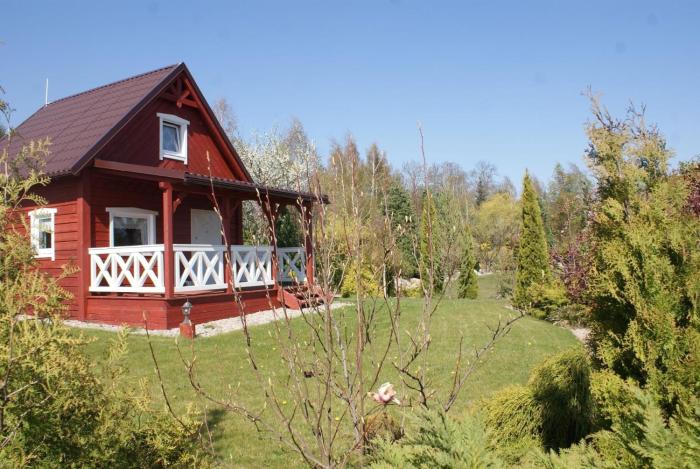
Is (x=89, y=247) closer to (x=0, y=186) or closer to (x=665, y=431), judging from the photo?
(x=0, y=186)

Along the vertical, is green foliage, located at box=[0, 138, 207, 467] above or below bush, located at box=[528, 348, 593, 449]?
above

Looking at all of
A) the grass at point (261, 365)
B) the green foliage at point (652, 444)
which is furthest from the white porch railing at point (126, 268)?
the green foliage at point (652, 444)

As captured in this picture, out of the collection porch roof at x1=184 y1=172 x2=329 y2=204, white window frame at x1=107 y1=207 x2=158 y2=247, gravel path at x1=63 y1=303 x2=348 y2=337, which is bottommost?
gravel path at x1=63 y1=303 x2=348 y2=337

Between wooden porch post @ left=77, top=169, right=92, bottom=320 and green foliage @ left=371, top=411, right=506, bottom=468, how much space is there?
11764 millimetres

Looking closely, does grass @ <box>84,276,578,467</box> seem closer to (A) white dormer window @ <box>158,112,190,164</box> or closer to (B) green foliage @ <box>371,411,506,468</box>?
(B) green foliage @ <box>371,411,506,468</box>

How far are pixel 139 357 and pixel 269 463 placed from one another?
14.9 ft

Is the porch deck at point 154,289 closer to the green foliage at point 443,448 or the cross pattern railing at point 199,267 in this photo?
the cross pattern railing at point 199,267

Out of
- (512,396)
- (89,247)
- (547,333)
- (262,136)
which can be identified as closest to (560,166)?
(262,136)

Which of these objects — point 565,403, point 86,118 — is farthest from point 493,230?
point 565,403

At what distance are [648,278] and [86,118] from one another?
48.1ft

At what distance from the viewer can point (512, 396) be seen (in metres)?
3.67

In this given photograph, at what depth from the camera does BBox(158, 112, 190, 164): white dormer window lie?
14.2m

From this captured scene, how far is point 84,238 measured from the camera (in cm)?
1188

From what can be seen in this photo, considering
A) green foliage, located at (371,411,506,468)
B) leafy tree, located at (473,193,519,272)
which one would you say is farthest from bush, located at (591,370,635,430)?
leafy tree, located at (473,193,519,272)
